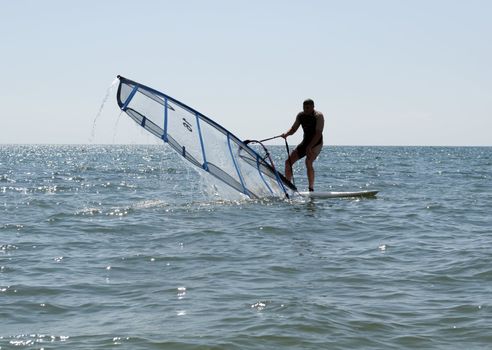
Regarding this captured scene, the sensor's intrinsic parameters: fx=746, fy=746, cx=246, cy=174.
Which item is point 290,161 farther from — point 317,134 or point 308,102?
point 308,102

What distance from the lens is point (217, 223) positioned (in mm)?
10008

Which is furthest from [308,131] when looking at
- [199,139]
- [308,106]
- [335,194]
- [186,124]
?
[186,124]

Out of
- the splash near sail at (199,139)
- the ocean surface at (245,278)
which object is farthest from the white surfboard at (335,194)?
the ocean surface at (245,278)

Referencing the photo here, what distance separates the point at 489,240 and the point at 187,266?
3.87 meters

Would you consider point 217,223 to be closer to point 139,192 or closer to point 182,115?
point 182,115

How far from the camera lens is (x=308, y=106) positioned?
12.6 metres

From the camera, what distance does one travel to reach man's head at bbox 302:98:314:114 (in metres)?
12.6

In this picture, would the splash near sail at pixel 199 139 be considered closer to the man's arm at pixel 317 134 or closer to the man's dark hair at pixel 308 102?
the man's arm at pixel 317 134

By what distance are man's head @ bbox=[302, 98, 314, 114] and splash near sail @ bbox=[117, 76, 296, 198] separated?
3.92 ft

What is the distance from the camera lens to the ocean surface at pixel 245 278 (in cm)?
490

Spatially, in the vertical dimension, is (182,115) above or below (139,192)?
above

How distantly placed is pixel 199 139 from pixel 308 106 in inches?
82.1

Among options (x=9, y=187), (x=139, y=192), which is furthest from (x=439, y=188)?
(x=9, y=187)

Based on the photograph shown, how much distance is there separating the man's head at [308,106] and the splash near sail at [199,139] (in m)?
1.19
